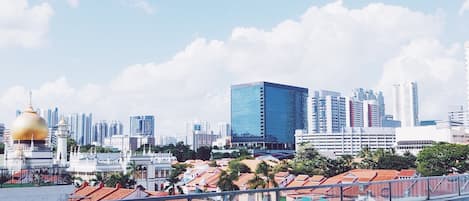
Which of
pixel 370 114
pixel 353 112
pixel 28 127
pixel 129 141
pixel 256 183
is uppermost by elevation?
pixel 353 112

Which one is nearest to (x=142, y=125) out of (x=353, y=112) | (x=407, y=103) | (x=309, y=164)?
(x=353, y=112)

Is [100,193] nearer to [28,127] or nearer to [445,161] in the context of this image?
[28,127]

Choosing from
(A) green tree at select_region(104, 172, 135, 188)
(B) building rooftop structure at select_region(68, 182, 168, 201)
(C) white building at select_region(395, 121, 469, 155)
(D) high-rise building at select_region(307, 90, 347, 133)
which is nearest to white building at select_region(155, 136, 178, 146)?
(D) high-rise building at select_region(307, 90, 347, 133)

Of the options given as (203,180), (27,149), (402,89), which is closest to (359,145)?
(402,89)

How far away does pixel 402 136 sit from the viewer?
95938mm

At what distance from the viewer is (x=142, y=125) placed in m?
151

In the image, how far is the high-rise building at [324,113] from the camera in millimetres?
120250

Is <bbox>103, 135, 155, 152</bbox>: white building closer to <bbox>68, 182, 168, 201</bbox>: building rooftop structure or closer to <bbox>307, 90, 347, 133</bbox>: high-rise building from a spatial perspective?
<bbox>307, 90, 347, 133</bbox>: high-rise building

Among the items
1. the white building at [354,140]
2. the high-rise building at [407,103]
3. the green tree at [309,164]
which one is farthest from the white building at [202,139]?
the green tree at [309,164]

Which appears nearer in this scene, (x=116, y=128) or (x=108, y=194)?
(x=108, y=194)

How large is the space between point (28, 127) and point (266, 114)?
243 ft

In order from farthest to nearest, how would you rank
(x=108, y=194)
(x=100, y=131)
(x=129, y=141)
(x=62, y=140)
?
(x=100, y=131), (x=129, y=141), (x=62, y=140), (x=108, y=194)

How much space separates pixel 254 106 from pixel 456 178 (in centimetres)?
10178

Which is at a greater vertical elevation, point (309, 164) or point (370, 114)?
point (370, 114)
